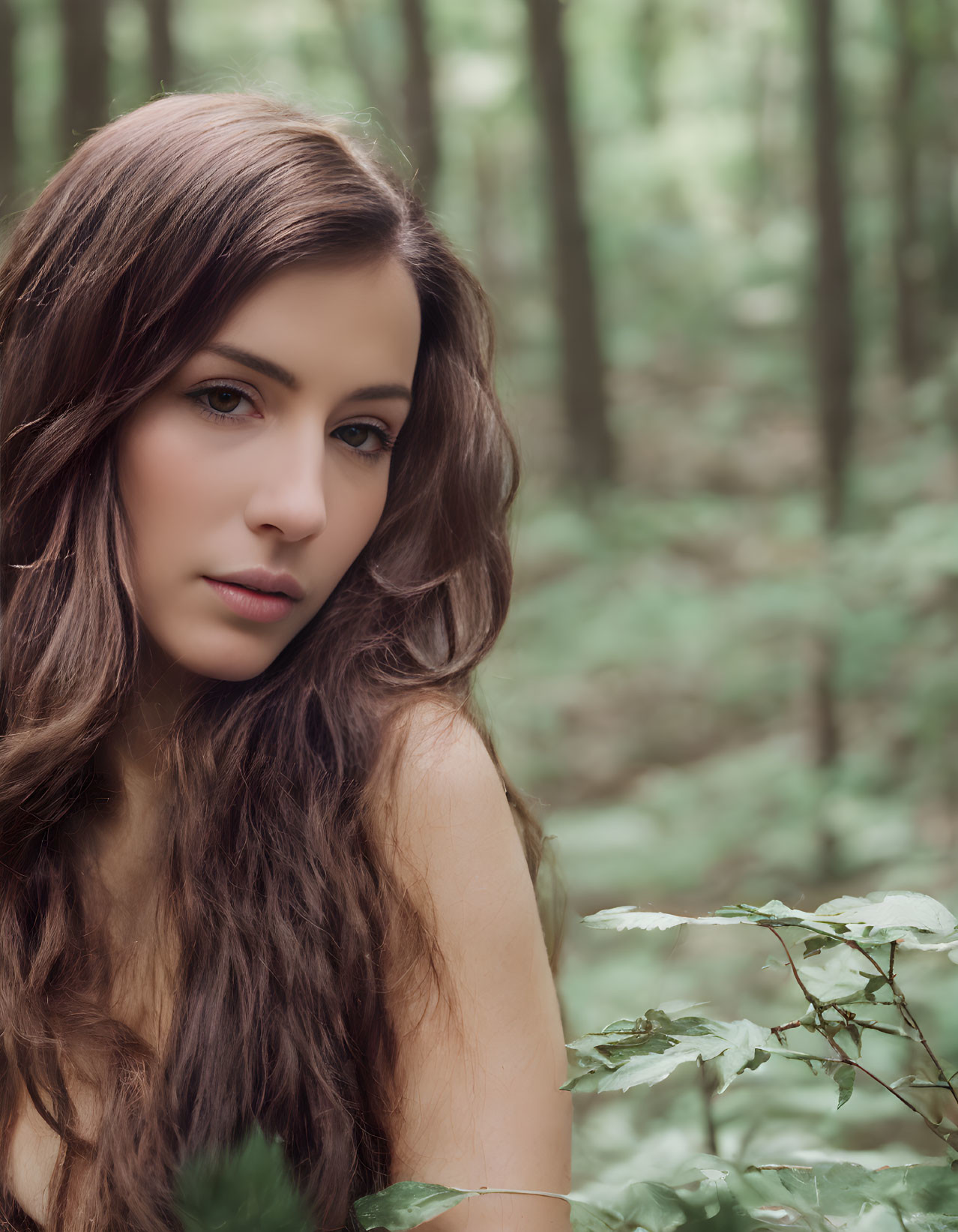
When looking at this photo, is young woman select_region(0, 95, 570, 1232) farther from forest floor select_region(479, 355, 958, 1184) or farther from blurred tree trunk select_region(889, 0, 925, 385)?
blurred tree trunk select_region(889, 0, 925, 385)

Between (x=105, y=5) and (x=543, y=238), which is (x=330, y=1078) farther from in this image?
(x=543, y=238)

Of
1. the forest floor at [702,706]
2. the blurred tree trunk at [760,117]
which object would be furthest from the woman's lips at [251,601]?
the blurred tree trunk at [760,117]

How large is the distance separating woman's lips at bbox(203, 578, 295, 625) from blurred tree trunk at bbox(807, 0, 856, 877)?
4.96 metres

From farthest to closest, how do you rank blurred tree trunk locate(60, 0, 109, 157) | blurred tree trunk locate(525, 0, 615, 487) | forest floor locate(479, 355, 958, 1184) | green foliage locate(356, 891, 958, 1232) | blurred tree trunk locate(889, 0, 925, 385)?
blurred tree trunk locate(525, 0, 615, 487) < blurred tree trunk locate(889, 0, 925, 385) < blurred tree trunk locate(60, 0, 109, 157) < forest floor locate(479, 355, 958, 1184) < green foliage locate(356, 891, 958, 1232)

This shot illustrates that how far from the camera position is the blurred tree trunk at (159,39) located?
5.57 metres

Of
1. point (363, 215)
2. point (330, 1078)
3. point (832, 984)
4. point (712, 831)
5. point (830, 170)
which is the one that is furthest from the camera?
point (830, 170)

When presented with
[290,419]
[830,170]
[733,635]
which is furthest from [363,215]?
[830,170]

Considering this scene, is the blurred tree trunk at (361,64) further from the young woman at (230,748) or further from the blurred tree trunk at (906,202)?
the young woman at (230,748)

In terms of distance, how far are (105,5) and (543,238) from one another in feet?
9.72

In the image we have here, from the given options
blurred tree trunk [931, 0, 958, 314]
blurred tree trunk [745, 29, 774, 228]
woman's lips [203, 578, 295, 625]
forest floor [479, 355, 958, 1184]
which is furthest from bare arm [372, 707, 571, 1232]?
blurred tree trunk [745, 29, 774, 228]

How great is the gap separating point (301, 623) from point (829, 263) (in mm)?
5599

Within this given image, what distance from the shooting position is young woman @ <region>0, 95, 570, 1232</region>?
49.2 inches

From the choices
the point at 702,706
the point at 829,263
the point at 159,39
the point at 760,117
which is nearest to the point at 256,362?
the point at 702,706

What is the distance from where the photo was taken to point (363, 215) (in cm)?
138
